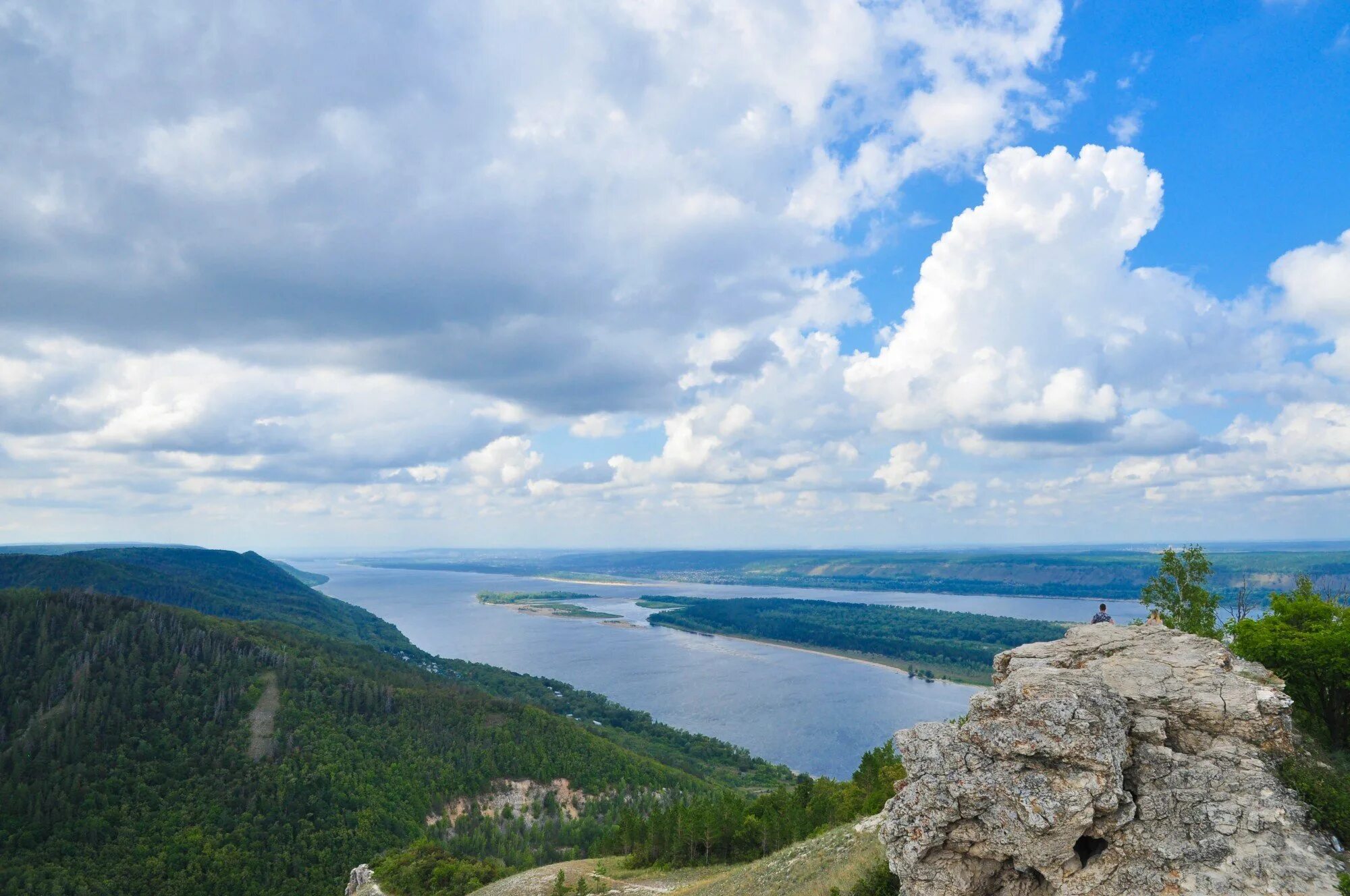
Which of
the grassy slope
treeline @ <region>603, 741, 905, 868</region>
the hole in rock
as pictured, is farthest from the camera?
treeline @ <region>603, 741, 905, 868</region>

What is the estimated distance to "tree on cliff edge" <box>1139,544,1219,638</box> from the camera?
37.0 meters

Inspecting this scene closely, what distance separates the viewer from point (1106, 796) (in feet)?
48.3

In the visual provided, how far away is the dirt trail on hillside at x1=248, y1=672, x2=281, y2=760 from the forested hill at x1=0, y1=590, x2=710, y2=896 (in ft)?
1.06

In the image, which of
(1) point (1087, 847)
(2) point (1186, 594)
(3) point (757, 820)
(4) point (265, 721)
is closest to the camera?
(1) point (1087, 847)

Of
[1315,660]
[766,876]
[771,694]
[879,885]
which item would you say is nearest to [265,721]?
[771,694]

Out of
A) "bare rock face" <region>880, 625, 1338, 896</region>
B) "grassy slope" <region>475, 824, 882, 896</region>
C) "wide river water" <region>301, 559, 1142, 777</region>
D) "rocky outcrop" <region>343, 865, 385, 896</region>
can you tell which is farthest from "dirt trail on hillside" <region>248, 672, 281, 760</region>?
"bare rock face" <region>880, 625, 1338, 896</region>

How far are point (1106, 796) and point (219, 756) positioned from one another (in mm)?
108799

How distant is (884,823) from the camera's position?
16641mm

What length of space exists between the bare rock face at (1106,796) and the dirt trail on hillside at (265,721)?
10494cm

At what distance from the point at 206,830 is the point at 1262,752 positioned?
98.1 m

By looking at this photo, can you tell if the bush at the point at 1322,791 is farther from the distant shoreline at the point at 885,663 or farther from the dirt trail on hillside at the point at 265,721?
the distant shoreline at the point at 885,663

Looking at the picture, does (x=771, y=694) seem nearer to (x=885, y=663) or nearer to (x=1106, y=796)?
(x=885, y=663)

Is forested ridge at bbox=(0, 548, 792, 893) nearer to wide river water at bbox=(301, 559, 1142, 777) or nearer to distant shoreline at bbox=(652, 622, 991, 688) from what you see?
wide river water at bbox=(301, 559, 1142, 777)

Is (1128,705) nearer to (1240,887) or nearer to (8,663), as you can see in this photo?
(1240,887)
